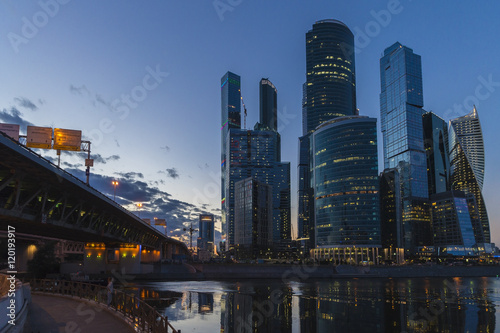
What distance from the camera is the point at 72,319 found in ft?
81.5

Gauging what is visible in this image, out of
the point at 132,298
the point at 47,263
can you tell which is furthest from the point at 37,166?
the point at 47,263

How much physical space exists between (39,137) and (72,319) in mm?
29199

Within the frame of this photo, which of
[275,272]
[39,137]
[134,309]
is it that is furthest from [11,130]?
[275,272]

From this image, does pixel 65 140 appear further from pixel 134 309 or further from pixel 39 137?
pixel 134 309

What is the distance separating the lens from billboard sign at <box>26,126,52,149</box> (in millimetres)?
46531

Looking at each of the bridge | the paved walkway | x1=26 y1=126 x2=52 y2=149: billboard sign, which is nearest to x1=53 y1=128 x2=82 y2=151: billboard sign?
x1=26 y1=126 x2=52 y2=149: billboard sign

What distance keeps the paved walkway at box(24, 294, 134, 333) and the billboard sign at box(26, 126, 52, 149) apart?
69.9 feet

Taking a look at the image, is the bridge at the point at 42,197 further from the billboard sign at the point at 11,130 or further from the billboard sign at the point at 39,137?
the billboard sign at the point at 39,137

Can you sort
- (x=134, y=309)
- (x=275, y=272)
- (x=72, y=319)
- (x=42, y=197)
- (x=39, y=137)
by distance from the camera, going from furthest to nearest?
(x=275, y=272) → (x=39, y=137) → (x=42, y=197) → (x=72, y=319) → (x=134, y=309)

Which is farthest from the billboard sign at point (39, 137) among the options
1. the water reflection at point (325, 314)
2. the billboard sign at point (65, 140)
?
the water reflection at point (325, 314)

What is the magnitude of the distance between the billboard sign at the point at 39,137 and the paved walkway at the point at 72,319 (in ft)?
69.9

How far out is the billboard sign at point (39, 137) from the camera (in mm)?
46531

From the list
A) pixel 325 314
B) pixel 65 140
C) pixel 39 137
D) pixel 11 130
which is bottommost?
pixel 325 314

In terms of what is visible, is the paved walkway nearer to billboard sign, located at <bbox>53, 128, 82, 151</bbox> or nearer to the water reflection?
the water reflection
